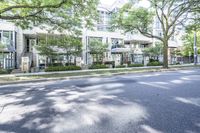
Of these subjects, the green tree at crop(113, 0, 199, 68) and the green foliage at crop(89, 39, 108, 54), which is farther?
the green foliage at crop(89, 39, 108, 54)

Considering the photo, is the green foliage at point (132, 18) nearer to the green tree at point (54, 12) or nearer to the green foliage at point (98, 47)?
the green foliage at point (98, 47)

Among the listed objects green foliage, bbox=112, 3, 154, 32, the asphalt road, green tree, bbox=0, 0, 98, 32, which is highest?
green foliage, bbox=112, 3, 154, 32

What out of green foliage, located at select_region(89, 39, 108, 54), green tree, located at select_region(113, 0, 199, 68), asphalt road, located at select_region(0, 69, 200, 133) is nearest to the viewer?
asphalt road, located at select_region(0, 69, 200, 133)

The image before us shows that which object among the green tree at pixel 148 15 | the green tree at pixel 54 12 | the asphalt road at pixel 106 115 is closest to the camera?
the asphalt road at pixel 106 115

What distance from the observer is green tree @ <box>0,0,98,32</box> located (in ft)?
44.3

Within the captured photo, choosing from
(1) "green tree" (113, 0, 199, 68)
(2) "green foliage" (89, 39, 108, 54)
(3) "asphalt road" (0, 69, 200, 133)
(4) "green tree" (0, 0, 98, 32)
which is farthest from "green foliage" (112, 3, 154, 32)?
(3) "asphalt road" (0, 69, 200, 133)

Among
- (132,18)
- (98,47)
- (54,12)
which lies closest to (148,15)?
(132,18)

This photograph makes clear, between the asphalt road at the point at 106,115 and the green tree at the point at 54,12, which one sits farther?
the green tree at the point at 54,12

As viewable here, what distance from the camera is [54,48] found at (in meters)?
24.3

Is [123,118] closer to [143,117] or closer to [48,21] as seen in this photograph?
[143,117]

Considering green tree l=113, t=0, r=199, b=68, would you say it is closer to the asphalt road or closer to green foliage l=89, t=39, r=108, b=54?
green foliage l=89, t=39, r=108, b=54

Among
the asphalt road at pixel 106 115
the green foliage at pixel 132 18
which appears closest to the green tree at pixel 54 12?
the green foliage at pixel 132 18

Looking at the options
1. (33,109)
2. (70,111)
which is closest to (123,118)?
(70,111)

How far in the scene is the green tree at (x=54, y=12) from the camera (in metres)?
13.5
